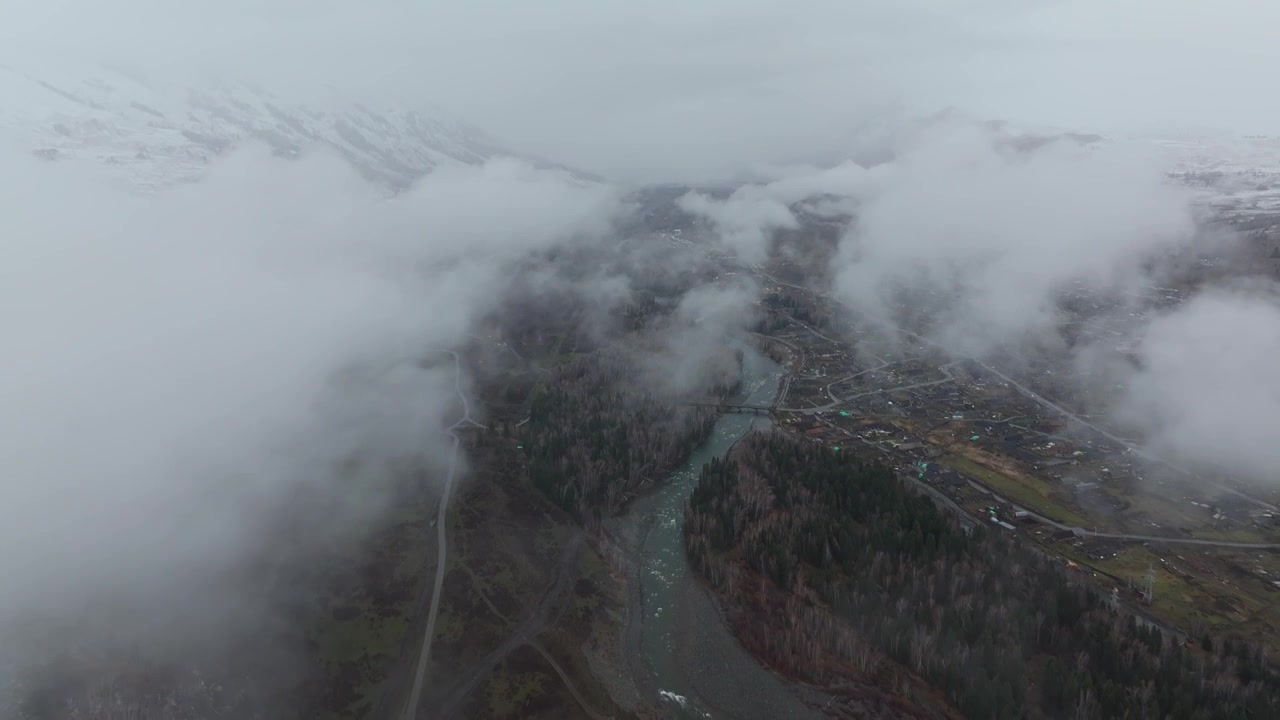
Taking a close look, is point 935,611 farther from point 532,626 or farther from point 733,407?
point 733,407

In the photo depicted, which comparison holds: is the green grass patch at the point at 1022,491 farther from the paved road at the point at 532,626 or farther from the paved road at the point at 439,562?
the paved road at the point at 439,562

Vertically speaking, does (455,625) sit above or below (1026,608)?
below

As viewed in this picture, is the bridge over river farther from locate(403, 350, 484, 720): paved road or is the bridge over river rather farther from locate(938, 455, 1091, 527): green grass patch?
locate(403, 350, 484, 720): paved road

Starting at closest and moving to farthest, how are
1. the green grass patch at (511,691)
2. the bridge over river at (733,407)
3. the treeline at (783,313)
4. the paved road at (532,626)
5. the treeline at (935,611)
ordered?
the treeline at (935,611), the green grass patch at (511,691), the paved road at (532,626), the bridge over river at (733,407), the treeline at (783,313)

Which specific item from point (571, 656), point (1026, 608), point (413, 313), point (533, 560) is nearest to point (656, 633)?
point (571, 656)

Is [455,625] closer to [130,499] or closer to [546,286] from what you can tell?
[130,499]

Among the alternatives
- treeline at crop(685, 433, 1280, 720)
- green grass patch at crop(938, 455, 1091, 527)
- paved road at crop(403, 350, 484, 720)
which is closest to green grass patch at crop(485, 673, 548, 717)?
paved road at crop(403, 350, 484, 720)

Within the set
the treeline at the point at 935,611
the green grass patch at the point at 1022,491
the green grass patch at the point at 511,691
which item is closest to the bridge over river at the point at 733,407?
the green grass patch at the point at 1022,491
